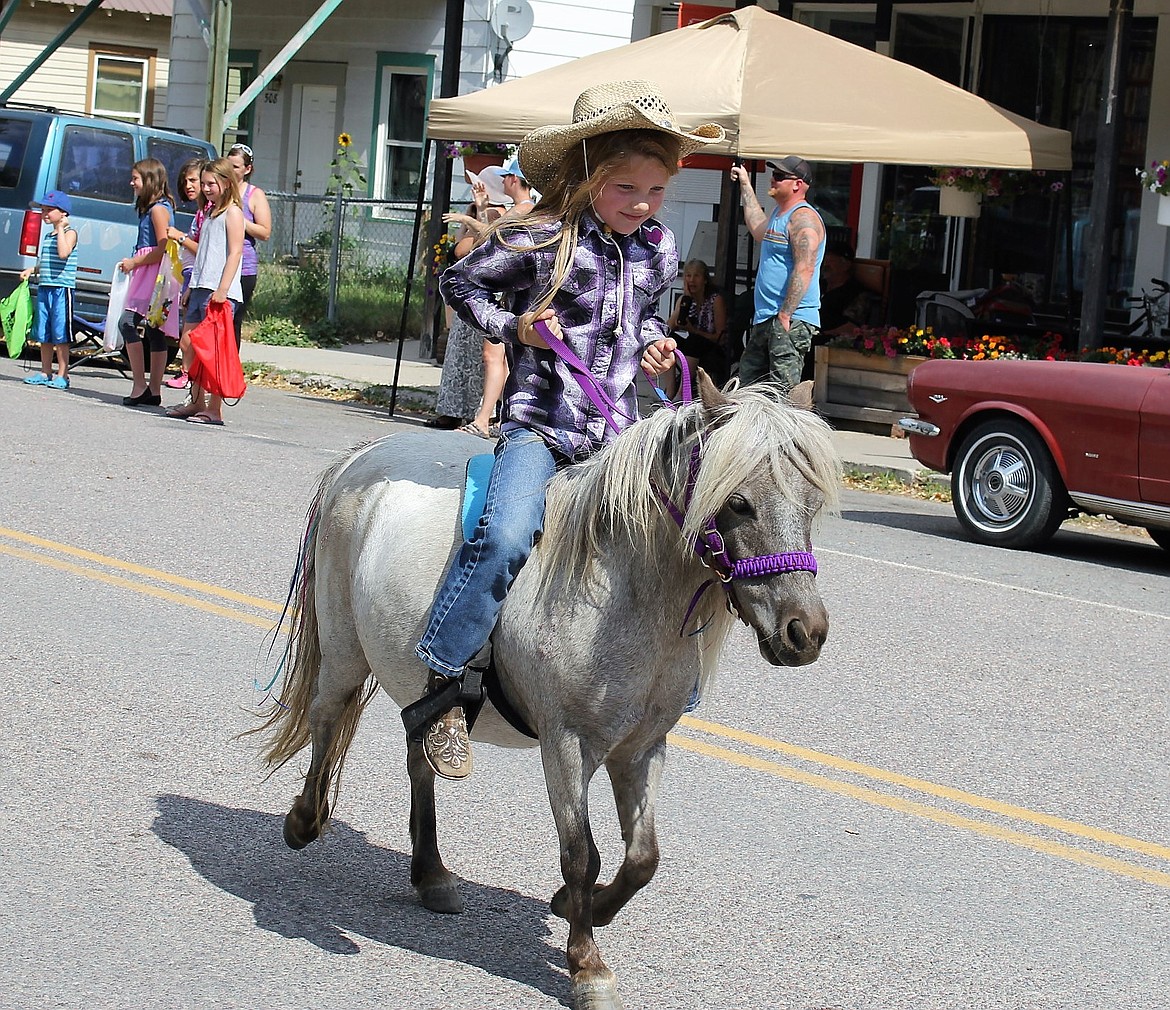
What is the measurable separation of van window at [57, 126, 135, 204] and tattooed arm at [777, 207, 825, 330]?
25.7 ft

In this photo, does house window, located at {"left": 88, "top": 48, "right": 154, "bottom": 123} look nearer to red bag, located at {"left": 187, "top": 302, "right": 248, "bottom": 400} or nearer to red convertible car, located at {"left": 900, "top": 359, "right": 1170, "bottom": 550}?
red bag, located at {"left": 187, "top": 302, "right": 248, "bottom": 400}

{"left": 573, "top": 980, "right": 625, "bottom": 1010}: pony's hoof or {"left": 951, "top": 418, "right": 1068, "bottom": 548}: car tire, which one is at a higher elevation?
{"left": 951, "top": 418, "right": 1068, "bottom": 548}: car tire

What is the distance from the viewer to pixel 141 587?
771 centimetres

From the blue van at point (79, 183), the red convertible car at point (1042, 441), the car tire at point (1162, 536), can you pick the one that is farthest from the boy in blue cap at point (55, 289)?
the car tire at point (1162, 536)

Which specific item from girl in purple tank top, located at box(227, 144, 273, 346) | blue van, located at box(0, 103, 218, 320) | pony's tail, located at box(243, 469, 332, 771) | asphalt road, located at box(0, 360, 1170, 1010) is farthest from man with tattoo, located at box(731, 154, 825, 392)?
pony's tail, located at box(243, 469, 332, 771)

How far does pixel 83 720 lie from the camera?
18.8ft

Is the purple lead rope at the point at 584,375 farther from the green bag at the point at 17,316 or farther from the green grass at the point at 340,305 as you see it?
the green grass at the point at 340,305

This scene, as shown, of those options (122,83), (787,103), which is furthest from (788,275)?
(122,83)

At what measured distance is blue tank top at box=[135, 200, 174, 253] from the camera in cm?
1455

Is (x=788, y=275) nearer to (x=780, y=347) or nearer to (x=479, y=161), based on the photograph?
(x=780, y=347)

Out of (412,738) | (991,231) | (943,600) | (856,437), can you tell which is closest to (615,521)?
(412,738)

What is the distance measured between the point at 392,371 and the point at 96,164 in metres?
3.84

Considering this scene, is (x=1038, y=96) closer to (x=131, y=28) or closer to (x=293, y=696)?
(x=293, y=696)

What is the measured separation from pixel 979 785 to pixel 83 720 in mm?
3115
